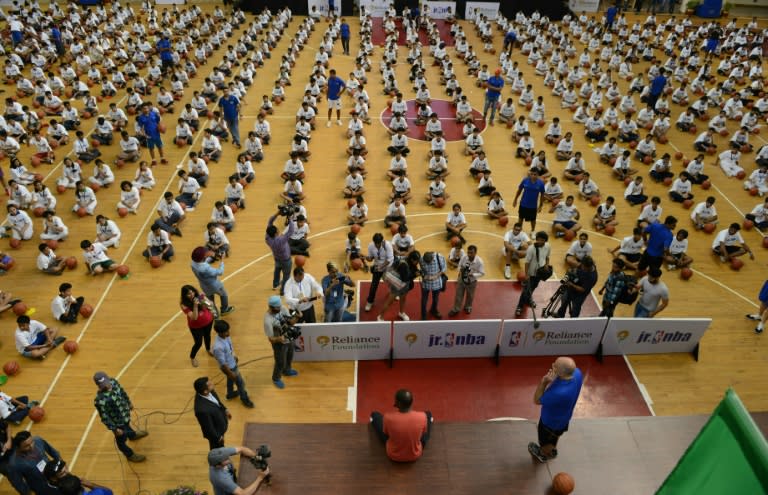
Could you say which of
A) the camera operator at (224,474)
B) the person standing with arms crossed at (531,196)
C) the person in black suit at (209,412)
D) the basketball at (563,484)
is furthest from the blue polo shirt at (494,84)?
the camera operator at (224,474)

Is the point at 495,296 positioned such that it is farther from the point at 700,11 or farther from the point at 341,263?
the point at 700,11

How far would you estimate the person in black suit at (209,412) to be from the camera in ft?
21.2

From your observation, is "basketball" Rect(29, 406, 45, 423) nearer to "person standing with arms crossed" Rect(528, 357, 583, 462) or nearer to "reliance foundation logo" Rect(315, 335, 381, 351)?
"reliance foundation logo" Rect(315, 335, 381, 351)

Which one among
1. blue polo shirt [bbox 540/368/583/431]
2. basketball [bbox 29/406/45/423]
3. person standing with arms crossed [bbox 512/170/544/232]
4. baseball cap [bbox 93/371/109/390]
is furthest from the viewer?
person standing with arms crossed [bbox 512/170/544/232]

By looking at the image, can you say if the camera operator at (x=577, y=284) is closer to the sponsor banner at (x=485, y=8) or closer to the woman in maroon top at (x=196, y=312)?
the woman in maroon top at (x=196, y=312)

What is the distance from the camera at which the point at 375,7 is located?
33.1 m

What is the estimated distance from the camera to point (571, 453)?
6754 millimetres

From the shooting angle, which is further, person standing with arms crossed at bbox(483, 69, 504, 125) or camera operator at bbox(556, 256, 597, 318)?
person standing with arms crossed at bbox(483, 69, 504, 125)

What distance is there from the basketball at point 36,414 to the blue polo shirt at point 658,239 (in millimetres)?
12502

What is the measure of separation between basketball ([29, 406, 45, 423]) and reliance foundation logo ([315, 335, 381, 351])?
477 centimetres

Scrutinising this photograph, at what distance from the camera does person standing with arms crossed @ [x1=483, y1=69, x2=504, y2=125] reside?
18547mm

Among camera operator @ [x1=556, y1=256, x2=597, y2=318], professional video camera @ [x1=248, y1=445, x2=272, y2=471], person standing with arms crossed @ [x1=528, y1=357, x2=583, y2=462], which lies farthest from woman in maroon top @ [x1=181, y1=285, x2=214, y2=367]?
camera operator @ [x1=556, y1=256, x2=597, y2=318]

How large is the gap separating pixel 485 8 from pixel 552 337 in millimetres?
29233

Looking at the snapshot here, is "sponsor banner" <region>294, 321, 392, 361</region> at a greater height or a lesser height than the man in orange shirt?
lesser
